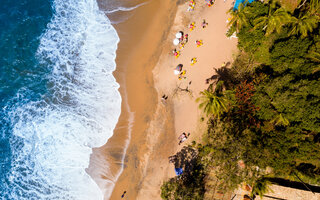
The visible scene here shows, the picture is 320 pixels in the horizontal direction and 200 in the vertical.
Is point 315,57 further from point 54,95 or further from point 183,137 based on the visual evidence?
point 54,95

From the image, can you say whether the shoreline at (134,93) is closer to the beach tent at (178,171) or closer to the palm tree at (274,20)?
the beach tent at (178,171)

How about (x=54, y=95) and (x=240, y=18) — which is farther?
(x=54, y=95)

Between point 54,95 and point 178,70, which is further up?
point 178,70

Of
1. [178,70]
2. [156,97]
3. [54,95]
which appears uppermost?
[178,70]

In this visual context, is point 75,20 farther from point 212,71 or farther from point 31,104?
point 212,71

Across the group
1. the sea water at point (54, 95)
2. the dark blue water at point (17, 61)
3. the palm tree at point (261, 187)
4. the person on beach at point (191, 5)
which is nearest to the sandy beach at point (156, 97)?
the person on beach at point (191, 5)

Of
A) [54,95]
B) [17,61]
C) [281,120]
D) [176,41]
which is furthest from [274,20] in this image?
[17,61]

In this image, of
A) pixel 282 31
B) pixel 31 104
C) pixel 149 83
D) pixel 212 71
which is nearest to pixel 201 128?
pixel 212 71
